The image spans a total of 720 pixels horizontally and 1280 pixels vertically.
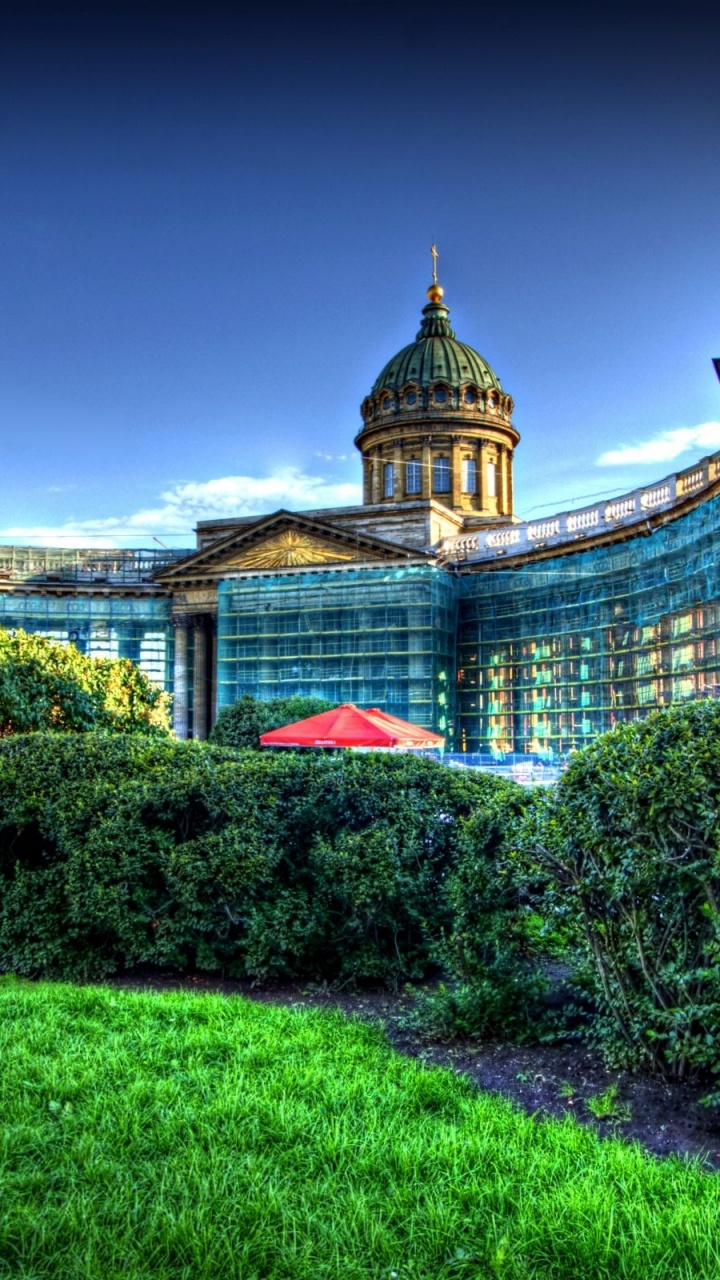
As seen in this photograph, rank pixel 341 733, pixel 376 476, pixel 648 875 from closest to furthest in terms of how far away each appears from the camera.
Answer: pixel 648 875, pixel 341 733, pixel 376 476

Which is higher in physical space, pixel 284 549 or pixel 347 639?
pixel 284 549

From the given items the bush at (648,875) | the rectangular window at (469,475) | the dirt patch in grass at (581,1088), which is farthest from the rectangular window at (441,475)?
the bush at (648,875)

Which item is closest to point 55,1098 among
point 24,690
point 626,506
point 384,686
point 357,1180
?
point 357,1180

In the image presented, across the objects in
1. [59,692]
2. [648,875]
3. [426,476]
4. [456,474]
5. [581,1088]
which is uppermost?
[456,474]

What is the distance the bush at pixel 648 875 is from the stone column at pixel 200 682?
40.4m

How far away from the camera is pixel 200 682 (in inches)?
1802

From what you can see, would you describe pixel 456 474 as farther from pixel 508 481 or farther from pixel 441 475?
pixel 508 481

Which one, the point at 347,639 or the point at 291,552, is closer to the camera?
the point at 347,639

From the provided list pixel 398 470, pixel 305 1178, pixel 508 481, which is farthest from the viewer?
pixel 508 481

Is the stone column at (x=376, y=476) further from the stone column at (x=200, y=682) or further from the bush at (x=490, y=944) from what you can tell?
the bush at (x=490, y=944)

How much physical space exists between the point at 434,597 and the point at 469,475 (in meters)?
15.1

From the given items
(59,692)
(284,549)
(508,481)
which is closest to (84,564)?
(284,549)

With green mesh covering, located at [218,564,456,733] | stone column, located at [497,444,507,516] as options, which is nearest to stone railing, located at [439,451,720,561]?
green mesh covering, located at [218,564,456,733]

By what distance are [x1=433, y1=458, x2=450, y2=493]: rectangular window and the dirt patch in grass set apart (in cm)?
4608
